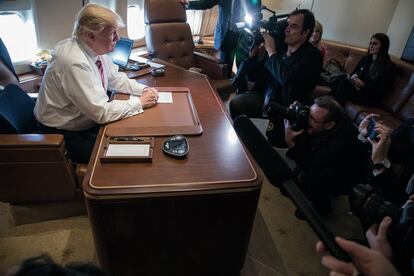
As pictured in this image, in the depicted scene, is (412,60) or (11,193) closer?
(11,193)

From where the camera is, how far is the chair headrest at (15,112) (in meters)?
1.52

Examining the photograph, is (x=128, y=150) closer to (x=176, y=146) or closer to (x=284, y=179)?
(x=176, y=146)

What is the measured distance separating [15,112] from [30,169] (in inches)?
16.1

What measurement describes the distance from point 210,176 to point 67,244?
1116 millimetres

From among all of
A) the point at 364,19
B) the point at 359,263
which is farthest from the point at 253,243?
the point at 364,19

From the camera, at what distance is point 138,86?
1.95 metres

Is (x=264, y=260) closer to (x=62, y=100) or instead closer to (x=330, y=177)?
(x=330, y=177)

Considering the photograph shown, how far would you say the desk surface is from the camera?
1103 mm

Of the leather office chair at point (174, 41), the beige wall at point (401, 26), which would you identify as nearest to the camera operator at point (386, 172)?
the leather office chair at point (174, 41)

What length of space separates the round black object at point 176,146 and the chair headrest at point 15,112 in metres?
0.91

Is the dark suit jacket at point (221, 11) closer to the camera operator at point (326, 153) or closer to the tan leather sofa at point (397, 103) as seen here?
the tan leather sofa at point (397, 103)

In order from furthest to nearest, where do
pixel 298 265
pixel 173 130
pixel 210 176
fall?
pixel 298 265 → pixel 173 130 → pixel 210 176

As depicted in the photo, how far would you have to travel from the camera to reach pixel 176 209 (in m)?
1.17

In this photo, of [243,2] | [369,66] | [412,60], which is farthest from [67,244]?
[412,60]
